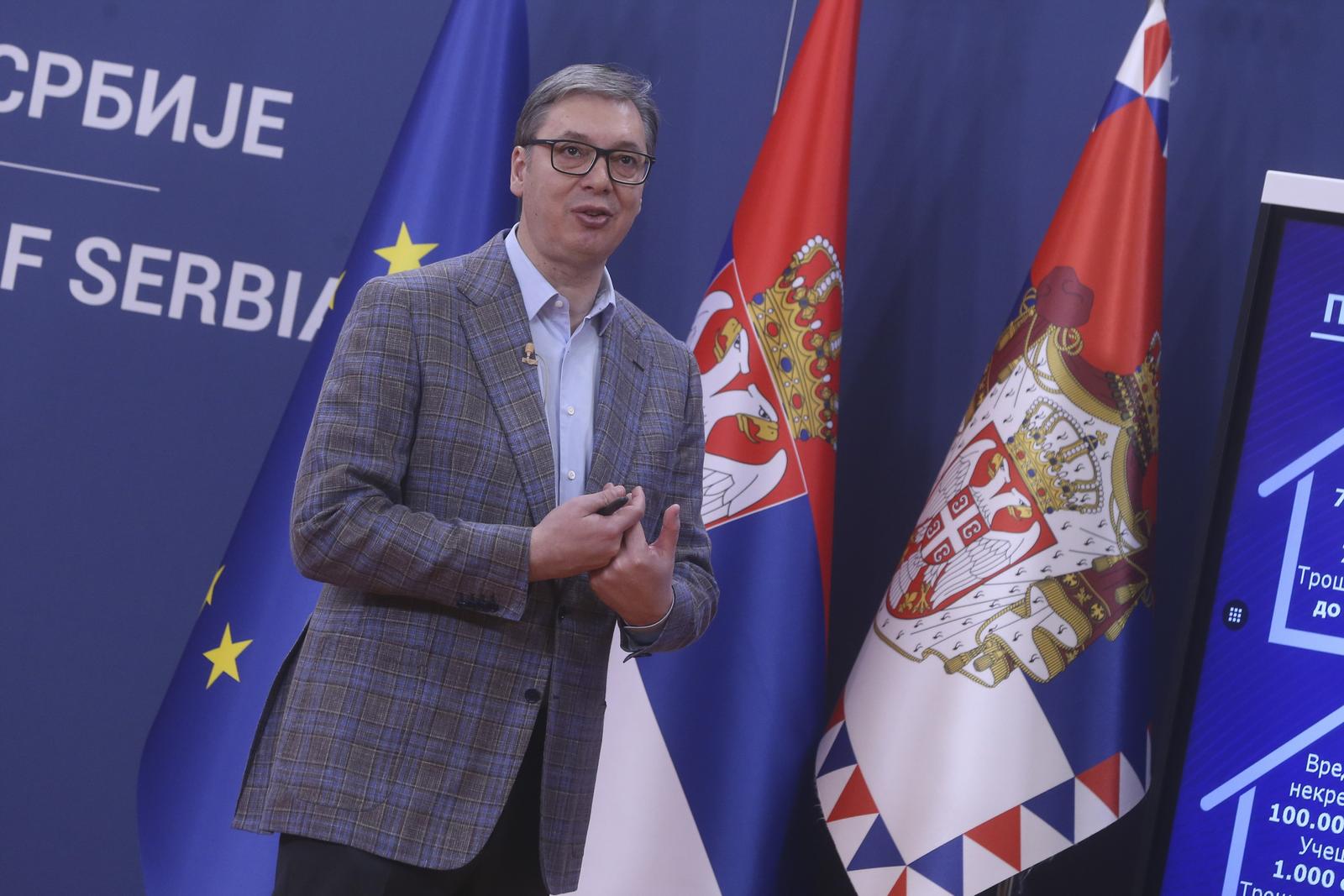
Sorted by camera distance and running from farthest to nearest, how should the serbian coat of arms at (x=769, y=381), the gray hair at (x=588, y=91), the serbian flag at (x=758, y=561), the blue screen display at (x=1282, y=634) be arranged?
the serbian coat of arms at (x=769, y=381) → the serbian flag at (x=758, y=561) → the blue screen display at (x=1282, y=634) → the gray hair at (x=588, y=91)

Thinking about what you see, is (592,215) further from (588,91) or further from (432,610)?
(432,610)

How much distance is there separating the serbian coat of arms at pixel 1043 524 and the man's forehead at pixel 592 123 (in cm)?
103

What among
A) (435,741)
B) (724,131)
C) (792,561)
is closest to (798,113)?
(724,131)

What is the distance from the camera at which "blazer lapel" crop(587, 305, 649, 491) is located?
1.39 meters

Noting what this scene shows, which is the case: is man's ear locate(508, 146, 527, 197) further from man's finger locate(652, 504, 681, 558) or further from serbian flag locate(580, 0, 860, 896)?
serbian flag locate(580, 0, 860, 896)

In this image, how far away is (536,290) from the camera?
1.45m

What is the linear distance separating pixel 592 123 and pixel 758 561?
106 cm

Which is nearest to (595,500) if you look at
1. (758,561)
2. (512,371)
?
(512,371)

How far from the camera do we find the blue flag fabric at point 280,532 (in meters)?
2.13

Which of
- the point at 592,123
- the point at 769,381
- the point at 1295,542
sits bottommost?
the point at 1295,542

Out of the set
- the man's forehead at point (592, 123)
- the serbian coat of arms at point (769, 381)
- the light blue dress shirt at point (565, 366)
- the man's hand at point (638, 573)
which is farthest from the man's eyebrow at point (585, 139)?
the serbian coat of arms at point (769, 381)

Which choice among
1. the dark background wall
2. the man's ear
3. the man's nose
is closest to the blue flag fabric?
the dark background wall

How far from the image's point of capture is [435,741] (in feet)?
4.23

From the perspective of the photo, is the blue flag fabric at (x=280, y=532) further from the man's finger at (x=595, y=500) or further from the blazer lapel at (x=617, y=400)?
the man's finger at (x=595, y=500)
